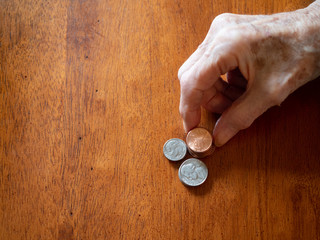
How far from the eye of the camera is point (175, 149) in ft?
2.53

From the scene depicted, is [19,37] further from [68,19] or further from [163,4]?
[163,4]

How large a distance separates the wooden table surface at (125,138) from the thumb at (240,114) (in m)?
0.05

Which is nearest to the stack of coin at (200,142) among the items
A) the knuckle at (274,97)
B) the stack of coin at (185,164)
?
the stack of coin at (185,164)

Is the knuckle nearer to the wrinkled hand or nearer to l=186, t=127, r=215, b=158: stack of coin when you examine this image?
the wrinkled hand

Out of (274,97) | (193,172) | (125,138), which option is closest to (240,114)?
(274,97)

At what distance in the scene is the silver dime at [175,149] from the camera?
76 cm

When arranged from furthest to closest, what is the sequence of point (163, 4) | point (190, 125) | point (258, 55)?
point (163, 4) < point (190, 125) < point (258, 55)

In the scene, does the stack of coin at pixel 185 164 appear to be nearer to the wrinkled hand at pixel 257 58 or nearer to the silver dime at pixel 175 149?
the silver dime at pixel 175 149

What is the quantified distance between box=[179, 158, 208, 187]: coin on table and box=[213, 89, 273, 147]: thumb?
3.1 inches

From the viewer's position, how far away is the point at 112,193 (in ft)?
2.51

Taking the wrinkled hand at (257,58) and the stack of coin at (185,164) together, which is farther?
the stack of coin at (185,164)

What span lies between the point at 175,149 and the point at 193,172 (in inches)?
3.1

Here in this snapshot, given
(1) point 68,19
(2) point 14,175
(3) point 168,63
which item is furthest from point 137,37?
(2) point 14,175

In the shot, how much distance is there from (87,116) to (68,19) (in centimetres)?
32
